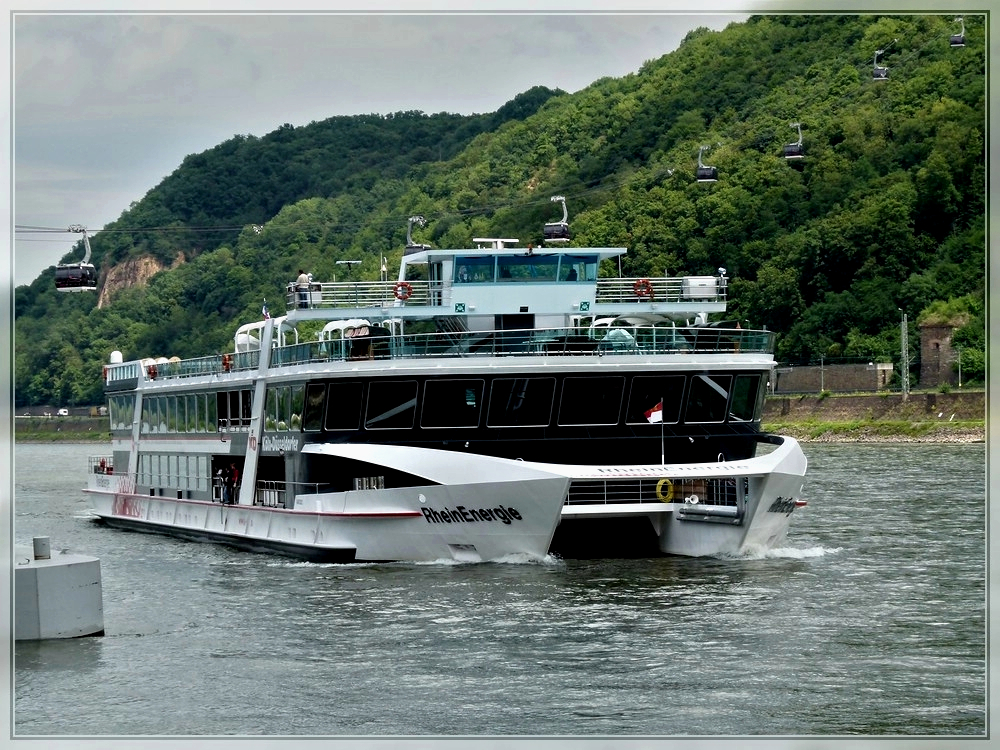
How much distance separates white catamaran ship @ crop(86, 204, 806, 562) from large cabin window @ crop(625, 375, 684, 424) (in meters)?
0.03

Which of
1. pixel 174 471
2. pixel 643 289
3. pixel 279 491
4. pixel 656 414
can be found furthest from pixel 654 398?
pixel 174 471

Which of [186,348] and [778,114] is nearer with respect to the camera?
[186,348]

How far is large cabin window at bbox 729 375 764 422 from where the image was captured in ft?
104

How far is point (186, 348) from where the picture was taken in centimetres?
11125

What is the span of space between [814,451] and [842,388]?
20286 millimetres

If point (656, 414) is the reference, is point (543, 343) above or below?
above

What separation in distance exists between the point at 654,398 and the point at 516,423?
2.57 metres

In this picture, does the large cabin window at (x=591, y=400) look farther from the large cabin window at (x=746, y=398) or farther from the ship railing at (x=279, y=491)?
the ship railing at (x=279, y=491)

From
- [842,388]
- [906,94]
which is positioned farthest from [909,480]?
[906,94]

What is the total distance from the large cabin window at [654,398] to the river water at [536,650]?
2.67 m

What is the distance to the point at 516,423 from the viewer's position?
3038 cm

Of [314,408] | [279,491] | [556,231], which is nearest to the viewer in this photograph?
[314,408]

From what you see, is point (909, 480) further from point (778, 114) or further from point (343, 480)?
point (778, 114)

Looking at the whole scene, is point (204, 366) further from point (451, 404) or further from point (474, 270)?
point (451, 404)
